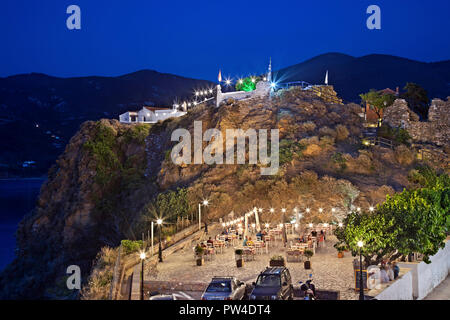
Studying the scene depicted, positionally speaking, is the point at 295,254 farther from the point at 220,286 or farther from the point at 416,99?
the point at 416,99

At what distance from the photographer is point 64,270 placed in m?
40.2

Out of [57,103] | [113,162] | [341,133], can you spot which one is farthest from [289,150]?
[57,103]

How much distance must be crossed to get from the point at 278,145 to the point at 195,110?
15142mm

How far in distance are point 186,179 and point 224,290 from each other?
26.5 meters

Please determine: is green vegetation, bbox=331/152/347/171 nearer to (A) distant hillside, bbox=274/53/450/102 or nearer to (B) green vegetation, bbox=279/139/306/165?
(B) green vegetation, bbox=279/139/306/165

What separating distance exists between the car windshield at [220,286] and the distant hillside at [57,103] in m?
116

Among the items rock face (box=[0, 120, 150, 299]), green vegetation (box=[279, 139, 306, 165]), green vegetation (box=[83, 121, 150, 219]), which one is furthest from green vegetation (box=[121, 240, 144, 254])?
green vegetation (box=[83, 121, 150, 219])

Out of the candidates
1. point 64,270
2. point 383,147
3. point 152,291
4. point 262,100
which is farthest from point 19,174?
point 152,291

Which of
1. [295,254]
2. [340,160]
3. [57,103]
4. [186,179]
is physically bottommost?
[295,254]

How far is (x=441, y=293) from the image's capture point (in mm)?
17672

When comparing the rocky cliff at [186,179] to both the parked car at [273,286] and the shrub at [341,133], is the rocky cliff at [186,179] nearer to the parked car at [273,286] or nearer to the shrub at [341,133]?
the shrub at [341,133]

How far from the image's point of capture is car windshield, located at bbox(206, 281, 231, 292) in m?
12.2

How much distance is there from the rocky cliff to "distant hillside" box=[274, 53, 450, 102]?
71925 mm

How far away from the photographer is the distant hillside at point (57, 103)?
4700 inches
